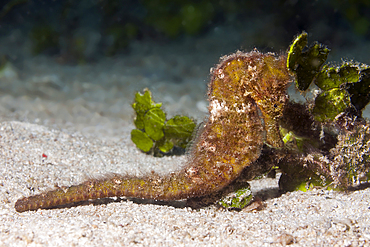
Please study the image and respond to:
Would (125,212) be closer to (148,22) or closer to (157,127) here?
(157,127)

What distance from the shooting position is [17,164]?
10.0ft

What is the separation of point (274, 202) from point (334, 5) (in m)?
8.14

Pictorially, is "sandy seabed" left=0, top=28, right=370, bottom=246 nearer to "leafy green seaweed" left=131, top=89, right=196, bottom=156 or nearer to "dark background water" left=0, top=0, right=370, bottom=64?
"leafy green seaweed" left=131, top=89, right=196, bottom=156

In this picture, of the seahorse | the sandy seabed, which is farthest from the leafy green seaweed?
the seahorse

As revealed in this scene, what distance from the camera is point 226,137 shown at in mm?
2174

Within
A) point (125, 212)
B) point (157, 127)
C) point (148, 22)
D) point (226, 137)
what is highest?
point (148, 22)

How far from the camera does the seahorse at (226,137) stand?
83.1 inches

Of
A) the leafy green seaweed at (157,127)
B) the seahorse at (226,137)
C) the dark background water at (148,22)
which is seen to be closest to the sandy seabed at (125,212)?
the seahorse at (226,137)

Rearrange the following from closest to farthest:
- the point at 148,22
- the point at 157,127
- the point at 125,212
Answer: the point at 125,212 < the point at 157,127 < the point at 148,22

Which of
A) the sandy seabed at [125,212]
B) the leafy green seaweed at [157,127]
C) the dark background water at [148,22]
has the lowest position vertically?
the sandy seabed at [125,212]

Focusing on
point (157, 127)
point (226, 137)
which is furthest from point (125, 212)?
point (157, 127)

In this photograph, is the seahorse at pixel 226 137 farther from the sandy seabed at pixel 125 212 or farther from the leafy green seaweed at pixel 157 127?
the leafy green seaweed at pixel 157 127

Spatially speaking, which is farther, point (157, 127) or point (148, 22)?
point (148, 22)

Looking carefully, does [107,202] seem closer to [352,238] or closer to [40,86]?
[352,238]
